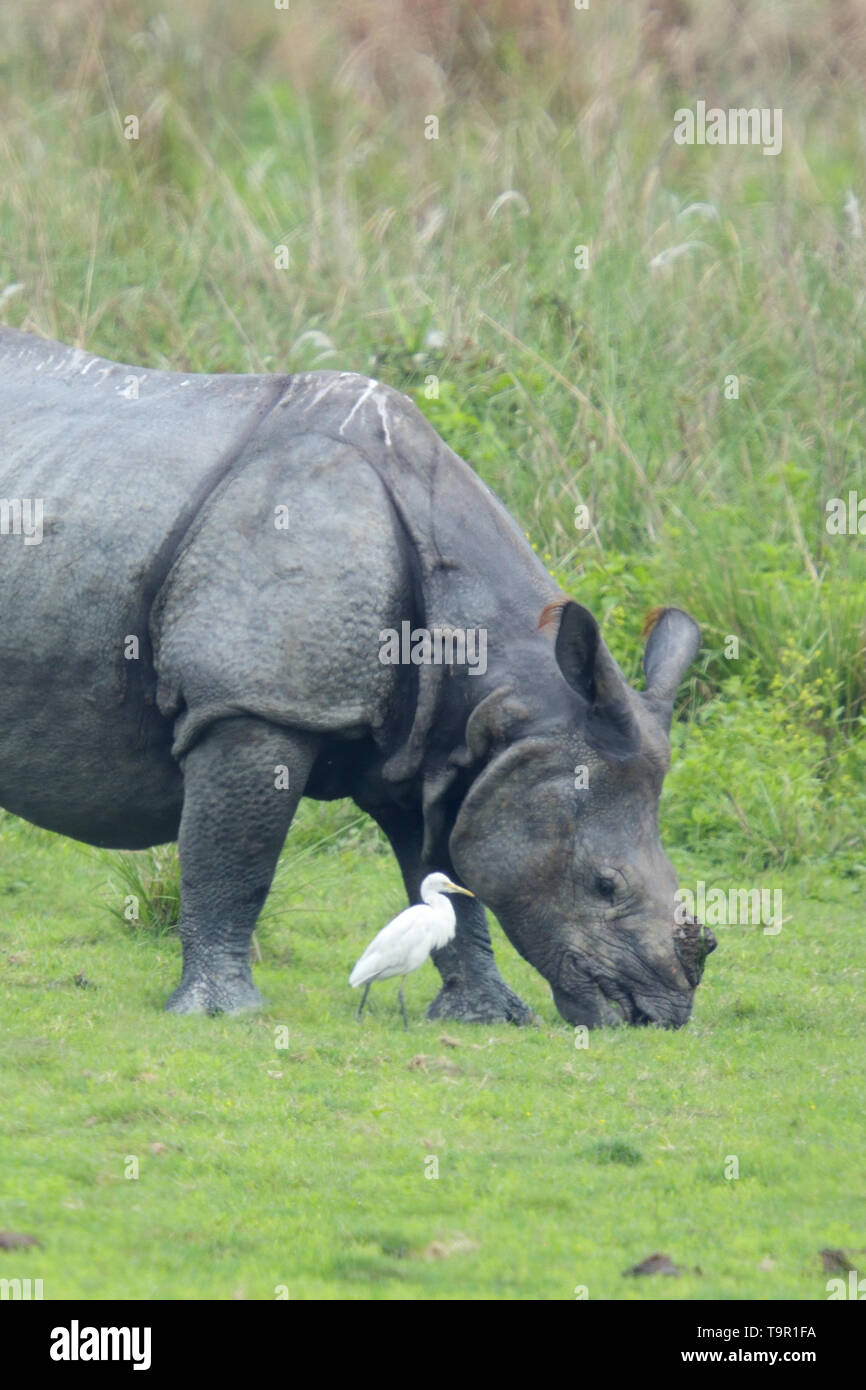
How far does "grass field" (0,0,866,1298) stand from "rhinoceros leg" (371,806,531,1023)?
9.8 inches

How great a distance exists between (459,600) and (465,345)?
20.5 ft

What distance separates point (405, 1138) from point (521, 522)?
6.91 metres

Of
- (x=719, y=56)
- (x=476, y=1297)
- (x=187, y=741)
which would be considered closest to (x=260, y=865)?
(x=187, y=741)

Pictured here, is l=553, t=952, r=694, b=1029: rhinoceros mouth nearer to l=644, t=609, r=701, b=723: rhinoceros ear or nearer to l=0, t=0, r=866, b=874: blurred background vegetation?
l=644, t=609, r=701, b=723: rhinoceros ear

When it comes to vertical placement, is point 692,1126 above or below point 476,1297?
above

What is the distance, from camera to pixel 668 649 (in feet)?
26.3

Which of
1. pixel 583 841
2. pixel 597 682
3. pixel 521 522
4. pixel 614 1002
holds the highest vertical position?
pixel 521 522

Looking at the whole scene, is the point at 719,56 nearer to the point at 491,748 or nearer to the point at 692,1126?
the point at 491,748

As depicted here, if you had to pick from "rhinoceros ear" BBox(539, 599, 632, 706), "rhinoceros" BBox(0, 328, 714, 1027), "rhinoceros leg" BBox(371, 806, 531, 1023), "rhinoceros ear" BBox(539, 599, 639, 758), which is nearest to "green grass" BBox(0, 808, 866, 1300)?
"rhinoceros leg" BBox(371, 806, 531, 1023)

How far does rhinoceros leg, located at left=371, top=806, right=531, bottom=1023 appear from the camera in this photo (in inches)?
314

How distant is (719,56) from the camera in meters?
16.9

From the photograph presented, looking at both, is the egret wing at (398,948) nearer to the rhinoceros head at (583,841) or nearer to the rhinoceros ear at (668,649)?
the rhinoceros head at (583,841)

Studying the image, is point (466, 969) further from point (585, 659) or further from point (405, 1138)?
point (405, 1138)

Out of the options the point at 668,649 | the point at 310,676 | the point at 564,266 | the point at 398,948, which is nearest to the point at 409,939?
the point at 398,948
